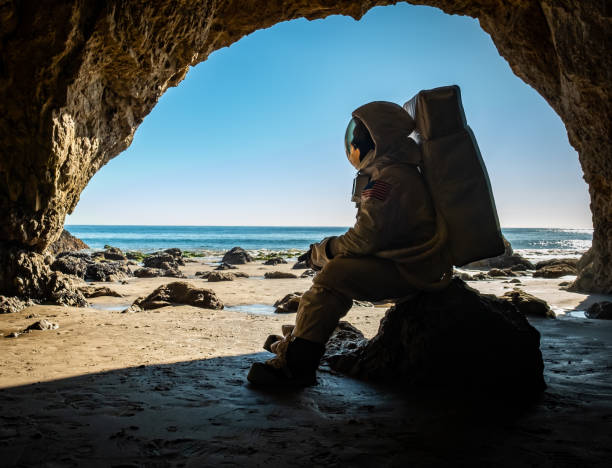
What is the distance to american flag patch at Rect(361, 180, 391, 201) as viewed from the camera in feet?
8.31

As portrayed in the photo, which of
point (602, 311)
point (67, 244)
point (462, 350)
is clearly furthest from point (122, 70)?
point (67, 244)

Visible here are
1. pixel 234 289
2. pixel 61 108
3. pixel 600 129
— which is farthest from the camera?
pixel 234 289

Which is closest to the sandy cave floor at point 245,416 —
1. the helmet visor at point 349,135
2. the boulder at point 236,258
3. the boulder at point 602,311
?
the helmet visor at point 349,135

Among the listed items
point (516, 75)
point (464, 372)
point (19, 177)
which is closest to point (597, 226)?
point (516, 75)

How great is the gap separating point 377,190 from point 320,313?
90cm

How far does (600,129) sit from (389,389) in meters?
6.28

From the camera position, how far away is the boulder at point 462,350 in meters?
2.41

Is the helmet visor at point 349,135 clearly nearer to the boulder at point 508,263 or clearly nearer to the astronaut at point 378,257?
the astronaut at point 378,257

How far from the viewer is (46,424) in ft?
5.98

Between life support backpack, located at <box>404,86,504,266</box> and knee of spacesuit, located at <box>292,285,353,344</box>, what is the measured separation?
0.84 metres

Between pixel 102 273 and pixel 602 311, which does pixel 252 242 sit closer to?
pixel 102 273

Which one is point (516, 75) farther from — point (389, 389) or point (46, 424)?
point (46, 424)

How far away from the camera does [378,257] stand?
2.63 m

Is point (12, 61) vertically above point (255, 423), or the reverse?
point (12, 61)
